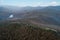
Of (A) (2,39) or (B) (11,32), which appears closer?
(A) (2,39)

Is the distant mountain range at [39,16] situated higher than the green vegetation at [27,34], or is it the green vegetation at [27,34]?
the green vegetation at [27,34]

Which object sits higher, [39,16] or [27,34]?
[27,34]

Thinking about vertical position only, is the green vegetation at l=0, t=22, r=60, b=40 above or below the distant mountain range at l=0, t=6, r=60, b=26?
above

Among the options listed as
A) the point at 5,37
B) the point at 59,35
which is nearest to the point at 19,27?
the point at 5,37

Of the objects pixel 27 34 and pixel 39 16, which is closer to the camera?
pixel 27 34

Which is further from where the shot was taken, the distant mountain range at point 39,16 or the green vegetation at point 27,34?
→ the distant mountain range at point 39,16

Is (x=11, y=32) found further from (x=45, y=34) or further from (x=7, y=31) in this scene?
(x=45, y=34)

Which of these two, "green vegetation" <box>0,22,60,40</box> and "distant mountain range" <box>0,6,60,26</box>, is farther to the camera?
"distant mountain range" <box>0,6,60,26</box>

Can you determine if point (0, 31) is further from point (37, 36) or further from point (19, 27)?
point (37, 36)

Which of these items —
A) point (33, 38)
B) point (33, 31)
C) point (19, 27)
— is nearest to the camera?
point (33, 38)

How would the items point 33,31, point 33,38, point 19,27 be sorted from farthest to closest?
point 19,27 < point 33,31 < point 33,38
